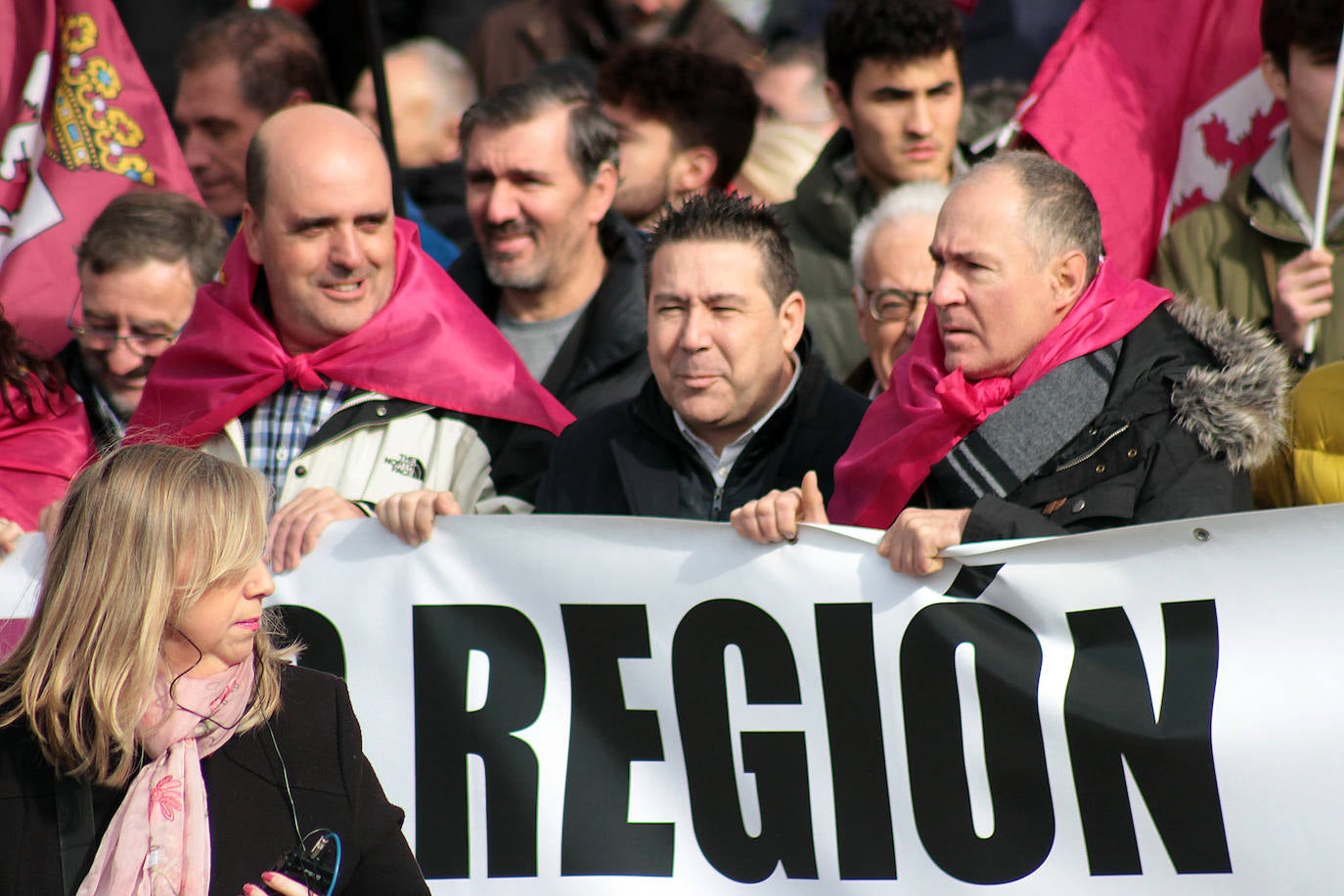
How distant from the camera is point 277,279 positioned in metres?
5.14

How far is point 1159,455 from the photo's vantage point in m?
3.98

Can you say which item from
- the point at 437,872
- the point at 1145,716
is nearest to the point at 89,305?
the point at 437,872

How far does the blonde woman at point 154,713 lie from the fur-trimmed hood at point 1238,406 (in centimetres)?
195

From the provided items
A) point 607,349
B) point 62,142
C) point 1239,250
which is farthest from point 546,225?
point 1239,250

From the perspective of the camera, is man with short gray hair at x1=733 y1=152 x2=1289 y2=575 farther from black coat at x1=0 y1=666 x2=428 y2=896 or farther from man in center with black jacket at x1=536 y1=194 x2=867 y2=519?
black coat at x1=0 y1=666 x2=428 y2=896

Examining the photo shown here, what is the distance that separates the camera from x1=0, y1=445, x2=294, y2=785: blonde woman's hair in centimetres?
307

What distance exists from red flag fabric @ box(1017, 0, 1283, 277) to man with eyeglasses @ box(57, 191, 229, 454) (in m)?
2.67

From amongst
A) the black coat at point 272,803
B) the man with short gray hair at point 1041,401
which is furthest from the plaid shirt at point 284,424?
the black coat at point 272,803

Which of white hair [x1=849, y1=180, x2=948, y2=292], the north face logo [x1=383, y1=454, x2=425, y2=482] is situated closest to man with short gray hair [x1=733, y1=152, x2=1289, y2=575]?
white hair [x1=849, y1=180, x2=948, y2=292]

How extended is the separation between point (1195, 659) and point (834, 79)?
306 cm

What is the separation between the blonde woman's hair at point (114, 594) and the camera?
10.1ft

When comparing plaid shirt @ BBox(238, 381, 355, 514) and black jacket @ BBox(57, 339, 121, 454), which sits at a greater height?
black jacket @ BBox(57, 339, 121, 454)

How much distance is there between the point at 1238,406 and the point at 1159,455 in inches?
7.7

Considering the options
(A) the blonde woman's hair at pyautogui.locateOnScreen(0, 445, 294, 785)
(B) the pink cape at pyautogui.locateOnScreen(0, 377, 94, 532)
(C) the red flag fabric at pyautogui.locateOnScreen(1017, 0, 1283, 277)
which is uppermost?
(C) the red flag fabric at pyautogui.locateOnScreen(1017, 0, 1283, 277)
